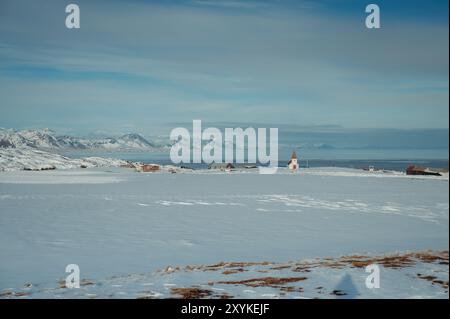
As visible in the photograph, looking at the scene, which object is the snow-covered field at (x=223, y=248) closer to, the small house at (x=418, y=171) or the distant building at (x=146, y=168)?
the small house at (x=418, y=171)

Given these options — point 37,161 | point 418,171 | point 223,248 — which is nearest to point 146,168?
point 37,161

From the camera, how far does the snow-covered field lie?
24.6 feet

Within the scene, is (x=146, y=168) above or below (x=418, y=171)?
below

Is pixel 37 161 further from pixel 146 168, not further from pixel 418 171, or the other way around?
pixel 418 171

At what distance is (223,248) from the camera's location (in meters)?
10.8

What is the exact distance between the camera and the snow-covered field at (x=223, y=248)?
24.6 ft

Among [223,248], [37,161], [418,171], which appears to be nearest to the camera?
[223,248]

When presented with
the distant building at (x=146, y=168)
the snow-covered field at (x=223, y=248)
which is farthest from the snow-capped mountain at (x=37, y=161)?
the snow-covered field at (x=223, y=248)

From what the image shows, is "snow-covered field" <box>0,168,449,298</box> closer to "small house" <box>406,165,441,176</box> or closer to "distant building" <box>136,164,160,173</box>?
"small house" <box>406,165,441,176</box>

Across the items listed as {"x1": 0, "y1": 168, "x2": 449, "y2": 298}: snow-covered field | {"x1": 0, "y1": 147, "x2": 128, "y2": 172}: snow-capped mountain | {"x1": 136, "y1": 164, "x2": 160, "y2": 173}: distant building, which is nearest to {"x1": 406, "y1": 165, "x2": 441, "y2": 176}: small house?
{"x1": 0, "y1": 168, "x2": 449, "y2": 298}: snow-covered field

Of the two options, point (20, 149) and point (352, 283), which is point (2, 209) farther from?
point (20, 149)
